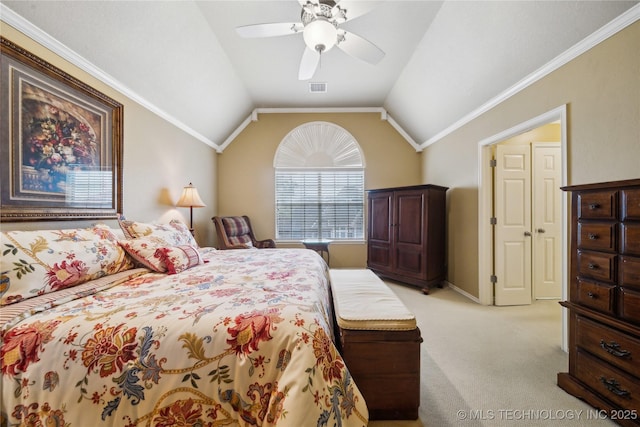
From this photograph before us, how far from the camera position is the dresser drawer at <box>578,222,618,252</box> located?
1361 mm

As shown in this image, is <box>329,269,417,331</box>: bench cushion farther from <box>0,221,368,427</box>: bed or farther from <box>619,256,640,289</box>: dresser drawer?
<box>619,256,640,289</box>: dresser drawer

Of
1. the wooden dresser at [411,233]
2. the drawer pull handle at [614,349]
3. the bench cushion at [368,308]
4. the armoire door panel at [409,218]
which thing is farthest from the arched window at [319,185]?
the drawer pull handle at [614,349]

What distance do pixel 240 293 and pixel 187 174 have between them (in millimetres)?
2905

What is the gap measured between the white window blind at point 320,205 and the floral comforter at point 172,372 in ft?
12.4

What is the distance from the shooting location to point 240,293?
1.31 meters

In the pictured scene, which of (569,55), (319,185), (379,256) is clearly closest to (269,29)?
(569,55)

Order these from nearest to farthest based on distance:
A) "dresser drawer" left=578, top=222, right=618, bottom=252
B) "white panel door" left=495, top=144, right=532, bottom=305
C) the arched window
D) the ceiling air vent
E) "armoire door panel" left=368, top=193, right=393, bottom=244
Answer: "dresser drawer" left=578, top=222, right=618, bottom=252
"white panel door" left=495, top=144, right=532, bottom=305
the ceiling air vent
"armoire door panel" left=368, top=193, right=393, bottom=244
the arched window

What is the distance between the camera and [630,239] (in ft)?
4.20

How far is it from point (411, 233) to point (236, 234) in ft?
8.97

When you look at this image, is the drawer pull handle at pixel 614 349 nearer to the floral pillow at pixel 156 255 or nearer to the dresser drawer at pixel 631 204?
the dresser drawer at pixel 631 204

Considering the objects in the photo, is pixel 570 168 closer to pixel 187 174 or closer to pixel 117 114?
pixel 117 114

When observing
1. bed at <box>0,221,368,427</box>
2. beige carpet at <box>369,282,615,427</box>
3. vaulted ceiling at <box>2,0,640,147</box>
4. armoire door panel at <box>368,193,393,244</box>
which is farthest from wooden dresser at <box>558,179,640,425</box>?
armoire door panel at <box>368,193,393,244</box>

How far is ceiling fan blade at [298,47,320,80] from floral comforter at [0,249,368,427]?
217cm

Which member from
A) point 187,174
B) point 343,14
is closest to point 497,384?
point 343,14
